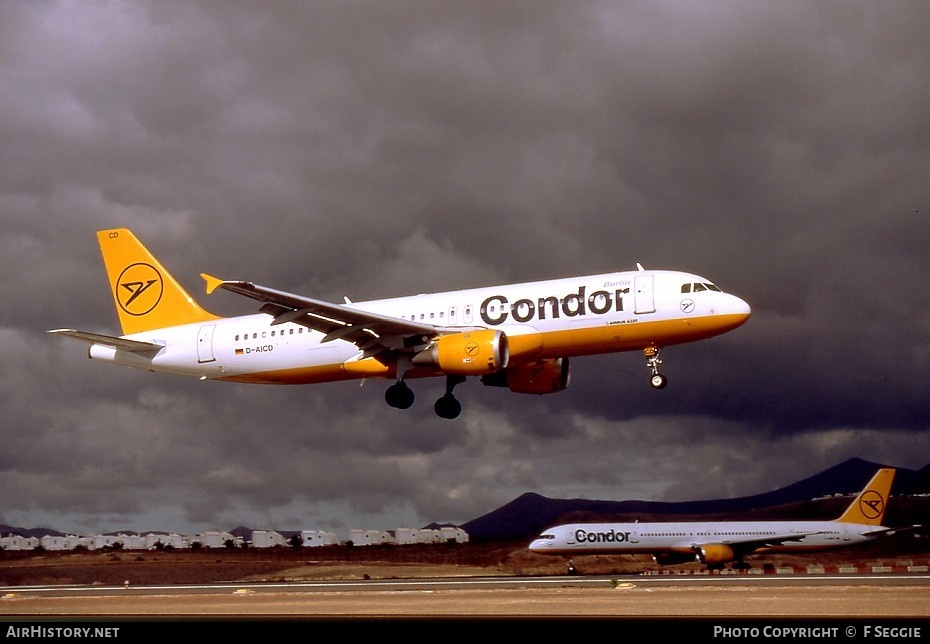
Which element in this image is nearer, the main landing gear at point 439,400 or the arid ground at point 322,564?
the main landing gear at point 439,400

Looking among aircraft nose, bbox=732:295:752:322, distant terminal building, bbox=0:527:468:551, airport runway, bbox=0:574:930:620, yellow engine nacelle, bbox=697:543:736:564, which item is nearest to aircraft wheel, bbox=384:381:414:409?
airport runway, bbox=0:574:930:620

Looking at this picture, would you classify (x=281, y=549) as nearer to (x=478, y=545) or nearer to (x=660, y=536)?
(x=478, y=545)

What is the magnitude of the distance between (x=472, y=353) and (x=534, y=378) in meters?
7.62

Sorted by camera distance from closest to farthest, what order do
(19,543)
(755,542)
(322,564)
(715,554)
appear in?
1. (715,554)
2. (755,542)
3. (322,564)
4. (19,543)

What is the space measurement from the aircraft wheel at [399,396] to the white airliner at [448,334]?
5 cm

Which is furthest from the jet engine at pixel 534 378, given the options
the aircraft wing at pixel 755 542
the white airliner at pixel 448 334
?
the aircraft wing at pixel 755 542

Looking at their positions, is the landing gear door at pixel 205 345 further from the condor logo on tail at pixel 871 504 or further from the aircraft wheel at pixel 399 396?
the condor logo on tail at pixel 871 504

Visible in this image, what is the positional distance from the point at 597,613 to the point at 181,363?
26612 millimetres

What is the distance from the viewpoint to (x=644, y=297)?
133 feet

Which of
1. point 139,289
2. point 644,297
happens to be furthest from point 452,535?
point 644,297

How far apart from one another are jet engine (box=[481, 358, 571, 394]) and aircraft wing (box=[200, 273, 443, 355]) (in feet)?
18.8

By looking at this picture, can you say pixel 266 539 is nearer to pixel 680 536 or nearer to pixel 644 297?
pixel 680 536

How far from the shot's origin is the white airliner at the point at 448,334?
40281 mm

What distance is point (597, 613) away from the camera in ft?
110
